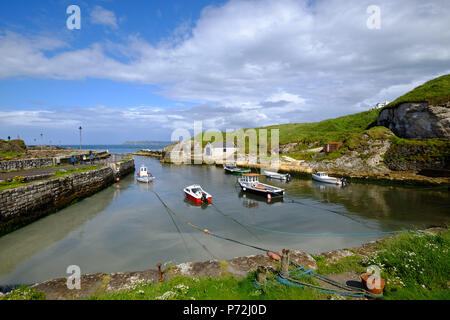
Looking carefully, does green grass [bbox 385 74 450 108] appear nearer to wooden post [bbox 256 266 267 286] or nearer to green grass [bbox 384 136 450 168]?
green grass [bbox 384 136 450 168]

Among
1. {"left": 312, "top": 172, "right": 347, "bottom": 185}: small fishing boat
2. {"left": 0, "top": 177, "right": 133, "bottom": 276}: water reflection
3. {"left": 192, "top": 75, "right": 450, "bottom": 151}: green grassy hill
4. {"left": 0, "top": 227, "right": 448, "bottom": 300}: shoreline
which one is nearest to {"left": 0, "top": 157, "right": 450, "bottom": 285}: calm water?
{"left": 0, "top": 177, "right": 133, "bottom": 276}: water reflection

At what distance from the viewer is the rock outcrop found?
41344 mm

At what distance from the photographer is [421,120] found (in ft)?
147

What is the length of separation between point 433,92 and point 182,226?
59.6 m

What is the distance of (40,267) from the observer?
1171cm

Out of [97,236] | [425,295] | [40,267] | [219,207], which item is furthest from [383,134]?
[40,267]

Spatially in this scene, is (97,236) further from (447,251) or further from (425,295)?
(447,251)

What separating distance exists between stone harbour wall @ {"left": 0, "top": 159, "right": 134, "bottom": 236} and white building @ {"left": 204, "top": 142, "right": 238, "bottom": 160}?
52398 mm

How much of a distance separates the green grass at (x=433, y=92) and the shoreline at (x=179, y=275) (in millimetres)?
51986

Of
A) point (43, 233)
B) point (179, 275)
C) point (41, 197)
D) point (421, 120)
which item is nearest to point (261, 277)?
point (179, 275)

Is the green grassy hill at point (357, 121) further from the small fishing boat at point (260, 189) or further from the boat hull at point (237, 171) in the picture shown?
the small fishing boat at point (260, 189)

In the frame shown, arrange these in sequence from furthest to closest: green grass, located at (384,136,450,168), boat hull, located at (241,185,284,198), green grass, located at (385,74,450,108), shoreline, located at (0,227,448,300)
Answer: green grass, located at (385,74,450,108)
green grass, located at (384,136,450,168)
boat hull, located at (241,185,284,198)
shoreline, located at (0,227,448,300)

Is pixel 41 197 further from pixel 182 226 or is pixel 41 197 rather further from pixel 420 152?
pixel 420 152

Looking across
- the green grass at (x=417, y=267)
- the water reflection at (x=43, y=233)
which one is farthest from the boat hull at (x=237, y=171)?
the green grass at (x=417, y=267)
